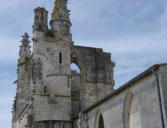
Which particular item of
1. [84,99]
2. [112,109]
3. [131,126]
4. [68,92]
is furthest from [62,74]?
[131,126]

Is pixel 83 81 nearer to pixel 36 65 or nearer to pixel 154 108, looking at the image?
pixel 36 65

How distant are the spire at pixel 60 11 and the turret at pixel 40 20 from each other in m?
0.67

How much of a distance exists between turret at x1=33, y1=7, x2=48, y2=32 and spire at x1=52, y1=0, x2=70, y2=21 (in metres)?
0.67

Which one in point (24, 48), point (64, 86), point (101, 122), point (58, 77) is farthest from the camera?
point (24, 48)

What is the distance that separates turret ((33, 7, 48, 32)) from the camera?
73.2ft

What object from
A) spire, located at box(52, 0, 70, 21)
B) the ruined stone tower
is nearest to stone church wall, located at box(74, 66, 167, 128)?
the ruined stone tower

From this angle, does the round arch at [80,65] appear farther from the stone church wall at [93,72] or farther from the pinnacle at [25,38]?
the pinnacle at [25,38]

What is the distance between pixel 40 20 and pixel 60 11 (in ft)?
5.40

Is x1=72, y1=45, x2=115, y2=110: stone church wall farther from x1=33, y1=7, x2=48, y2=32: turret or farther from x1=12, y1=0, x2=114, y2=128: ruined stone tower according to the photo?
x1=33, y1=7, x2=48, y2=32: turret

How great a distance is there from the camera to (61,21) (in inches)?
893

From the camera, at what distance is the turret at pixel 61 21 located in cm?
2247

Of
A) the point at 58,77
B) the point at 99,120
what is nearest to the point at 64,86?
the point at 58,77

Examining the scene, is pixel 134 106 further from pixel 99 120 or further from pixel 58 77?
pixel 58 77

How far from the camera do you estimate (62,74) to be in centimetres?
2116
